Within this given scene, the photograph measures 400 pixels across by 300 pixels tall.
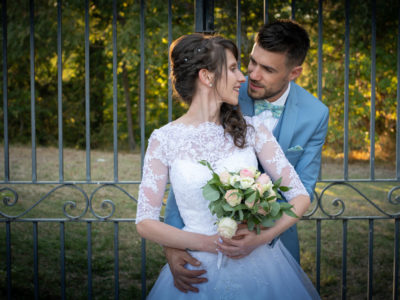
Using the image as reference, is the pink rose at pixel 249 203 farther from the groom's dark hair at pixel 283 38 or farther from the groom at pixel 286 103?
the groom's dark hair at pixel 283 38

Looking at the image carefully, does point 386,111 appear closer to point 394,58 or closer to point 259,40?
point 394,58

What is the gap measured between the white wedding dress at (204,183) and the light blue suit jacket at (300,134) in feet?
0.69

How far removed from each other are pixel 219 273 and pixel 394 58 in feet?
27.7

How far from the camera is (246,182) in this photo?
1.70 meters

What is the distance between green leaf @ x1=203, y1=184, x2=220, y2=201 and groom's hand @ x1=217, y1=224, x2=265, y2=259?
0.83 ft

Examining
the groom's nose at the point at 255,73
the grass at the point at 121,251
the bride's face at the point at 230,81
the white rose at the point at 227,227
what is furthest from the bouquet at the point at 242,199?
the grass at the point at 121,251

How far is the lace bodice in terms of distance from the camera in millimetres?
2039

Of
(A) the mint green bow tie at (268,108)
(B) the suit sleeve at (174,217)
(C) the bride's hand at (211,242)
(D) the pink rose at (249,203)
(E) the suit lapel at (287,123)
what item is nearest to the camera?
(D) the pink rose at (249,203)

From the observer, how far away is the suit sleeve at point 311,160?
2309 millimetres

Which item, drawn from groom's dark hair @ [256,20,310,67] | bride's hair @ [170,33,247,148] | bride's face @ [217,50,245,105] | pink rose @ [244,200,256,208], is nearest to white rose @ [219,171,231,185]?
pink rose @ [244,200,256,208]

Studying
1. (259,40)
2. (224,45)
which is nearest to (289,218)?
(224,45)

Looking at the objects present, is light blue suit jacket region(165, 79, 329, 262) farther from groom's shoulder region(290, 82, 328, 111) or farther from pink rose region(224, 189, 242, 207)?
pink rose region(224, 189, 242, 207)

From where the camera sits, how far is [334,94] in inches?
364

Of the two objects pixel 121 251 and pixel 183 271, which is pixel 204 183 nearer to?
pixel 183 271
